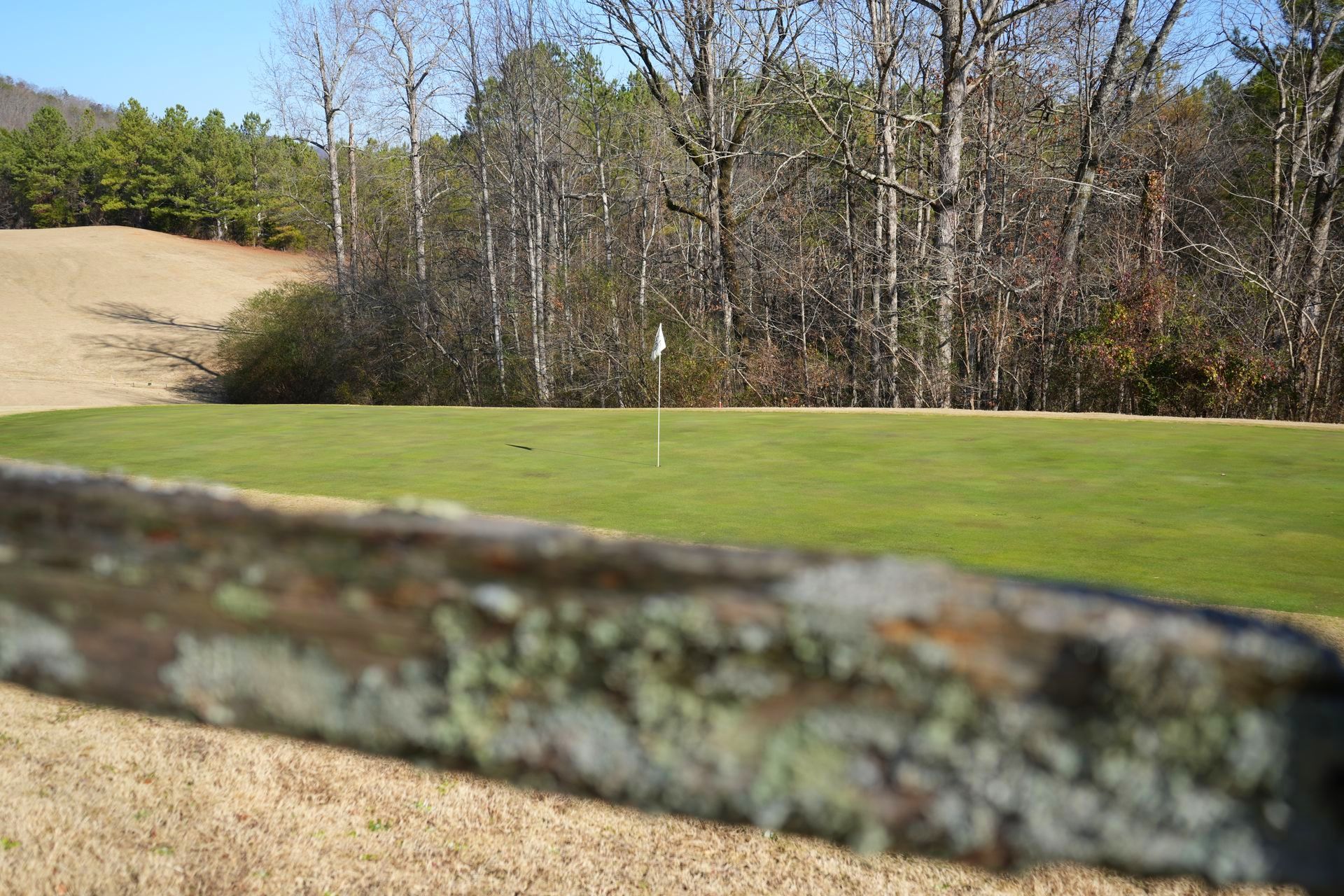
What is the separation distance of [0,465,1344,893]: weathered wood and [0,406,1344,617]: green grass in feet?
8.76

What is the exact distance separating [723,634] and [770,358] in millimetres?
15019

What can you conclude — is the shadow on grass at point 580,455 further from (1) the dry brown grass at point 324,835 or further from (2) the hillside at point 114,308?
(2) the hillside at point 114,308

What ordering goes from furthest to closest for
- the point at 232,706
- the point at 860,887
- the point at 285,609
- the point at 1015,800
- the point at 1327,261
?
1. the point at 1327,261
2. the point at 860,887
3. the point at 232,706
4. the point at 285,609
5. the point at 1015,800

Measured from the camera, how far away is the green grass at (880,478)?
→ 437 centimetres

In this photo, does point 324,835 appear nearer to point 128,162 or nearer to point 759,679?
point 759,679

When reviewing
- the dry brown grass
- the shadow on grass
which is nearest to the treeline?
the shadow on grass

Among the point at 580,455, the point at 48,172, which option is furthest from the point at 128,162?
the point at 580,455

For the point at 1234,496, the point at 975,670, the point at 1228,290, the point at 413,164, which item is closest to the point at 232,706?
the point at 975,670

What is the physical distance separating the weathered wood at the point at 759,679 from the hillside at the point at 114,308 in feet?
75.8

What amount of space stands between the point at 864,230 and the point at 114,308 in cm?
2743

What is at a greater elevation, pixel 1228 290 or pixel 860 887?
pixel 1228 290

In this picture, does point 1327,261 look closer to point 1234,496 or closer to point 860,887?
point 1234,496

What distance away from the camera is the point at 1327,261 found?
13086 mm

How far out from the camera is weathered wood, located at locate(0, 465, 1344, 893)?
1.23 m
